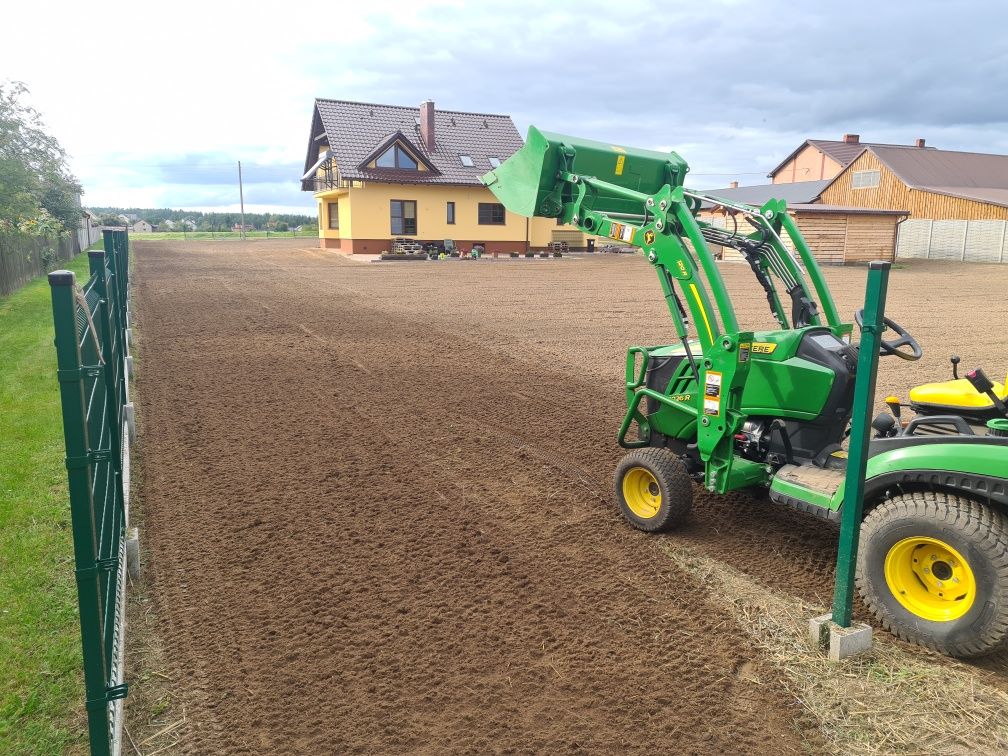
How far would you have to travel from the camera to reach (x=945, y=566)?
144 inches

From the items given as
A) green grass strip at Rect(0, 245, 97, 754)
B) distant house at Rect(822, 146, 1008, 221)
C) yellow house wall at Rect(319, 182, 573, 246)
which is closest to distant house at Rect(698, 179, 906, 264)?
distant house at Rect(822, 146, 1008, 221)

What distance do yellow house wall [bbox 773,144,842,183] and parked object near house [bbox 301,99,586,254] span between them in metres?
24.5

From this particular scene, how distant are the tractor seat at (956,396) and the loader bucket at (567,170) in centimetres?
220

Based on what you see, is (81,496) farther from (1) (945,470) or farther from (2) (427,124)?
(2) (427,124)

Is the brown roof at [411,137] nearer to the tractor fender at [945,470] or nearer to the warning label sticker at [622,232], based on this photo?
the warning label sticker at [622,232]

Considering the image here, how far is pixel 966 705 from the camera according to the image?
10.6ft

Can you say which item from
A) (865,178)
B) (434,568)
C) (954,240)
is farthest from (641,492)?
(865,178)

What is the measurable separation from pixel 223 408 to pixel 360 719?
5358 millimetres

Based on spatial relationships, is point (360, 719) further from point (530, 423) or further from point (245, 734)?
point (530, 423)

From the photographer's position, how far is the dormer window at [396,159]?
113 feet

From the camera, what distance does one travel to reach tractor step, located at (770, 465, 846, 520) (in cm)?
413

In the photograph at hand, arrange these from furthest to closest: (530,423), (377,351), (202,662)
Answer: (377,351)
(530,423)
(202,662)

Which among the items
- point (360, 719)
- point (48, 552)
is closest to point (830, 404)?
point (360, 719)

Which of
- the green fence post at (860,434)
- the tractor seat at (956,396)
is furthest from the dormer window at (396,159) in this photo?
the green fence post at (860,434)
